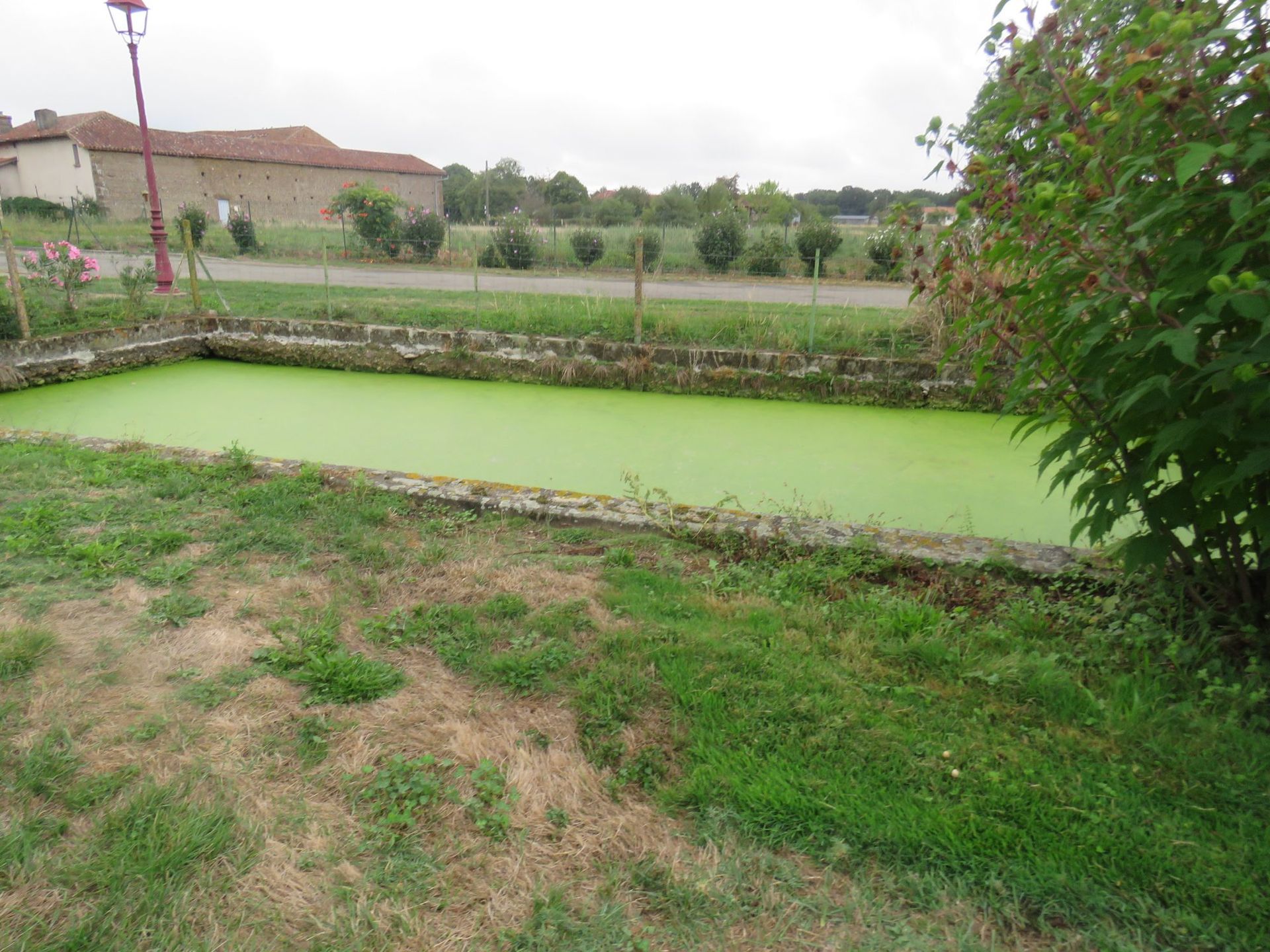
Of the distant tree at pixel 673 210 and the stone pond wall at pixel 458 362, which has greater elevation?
the distant tree at pixel 673 210

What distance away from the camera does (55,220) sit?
2241 cm

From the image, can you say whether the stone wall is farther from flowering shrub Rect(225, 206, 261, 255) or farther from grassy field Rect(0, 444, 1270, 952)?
grassy field Rect(0, 444, 1270, 952)

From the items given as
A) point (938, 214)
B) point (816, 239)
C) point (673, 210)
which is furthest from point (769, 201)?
point (938, 214)

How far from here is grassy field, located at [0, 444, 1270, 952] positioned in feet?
5.32

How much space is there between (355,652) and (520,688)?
57cm

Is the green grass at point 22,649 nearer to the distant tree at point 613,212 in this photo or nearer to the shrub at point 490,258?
the shrub at point 490,258

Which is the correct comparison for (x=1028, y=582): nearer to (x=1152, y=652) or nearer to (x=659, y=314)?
(x=1152, y=652)

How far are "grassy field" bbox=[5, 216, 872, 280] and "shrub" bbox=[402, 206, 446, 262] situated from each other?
0.25 metres

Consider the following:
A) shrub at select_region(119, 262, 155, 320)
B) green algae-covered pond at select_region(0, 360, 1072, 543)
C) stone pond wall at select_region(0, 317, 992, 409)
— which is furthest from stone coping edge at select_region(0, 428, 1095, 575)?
shrub at select_region(119, 262, 155, 320)

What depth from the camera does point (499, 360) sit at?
768 centimetres

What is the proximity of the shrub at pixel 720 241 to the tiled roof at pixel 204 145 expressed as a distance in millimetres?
23577

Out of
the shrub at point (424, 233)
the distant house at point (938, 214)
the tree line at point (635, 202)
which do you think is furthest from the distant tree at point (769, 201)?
the distant house at point (938, 214)

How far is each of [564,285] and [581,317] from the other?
409 cm

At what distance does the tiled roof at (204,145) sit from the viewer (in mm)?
28453
